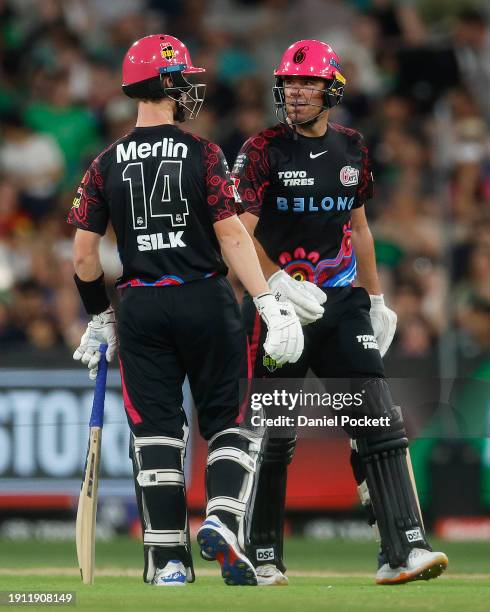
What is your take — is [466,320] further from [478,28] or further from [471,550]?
[478,28]

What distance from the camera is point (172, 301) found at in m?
6.89

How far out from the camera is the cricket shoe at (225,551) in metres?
6.62

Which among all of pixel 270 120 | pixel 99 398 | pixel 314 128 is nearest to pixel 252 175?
pixel 314 128

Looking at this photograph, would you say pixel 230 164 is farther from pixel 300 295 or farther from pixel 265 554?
pixel 265 554

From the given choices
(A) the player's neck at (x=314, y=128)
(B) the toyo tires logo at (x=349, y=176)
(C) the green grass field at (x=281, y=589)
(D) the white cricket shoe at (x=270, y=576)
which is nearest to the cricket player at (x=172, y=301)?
(C) the green grass field at (x=281, y=589)

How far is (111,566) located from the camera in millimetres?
9266

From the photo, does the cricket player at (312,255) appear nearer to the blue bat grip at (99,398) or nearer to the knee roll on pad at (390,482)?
the knee roll on pad at (390,482)

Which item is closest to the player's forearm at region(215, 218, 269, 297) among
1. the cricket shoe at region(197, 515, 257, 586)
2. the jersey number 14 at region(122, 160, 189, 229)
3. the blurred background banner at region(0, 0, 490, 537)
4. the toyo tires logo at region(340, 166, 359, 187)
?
the jersey number 14 at region(122, 160, 189, 229)

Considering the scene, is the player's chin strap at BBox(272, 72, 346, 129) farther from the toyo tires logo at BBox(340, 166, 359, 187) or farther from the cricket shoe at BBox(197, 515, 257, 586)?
the cricket shoe at BBox(197, 515, 257, 586)

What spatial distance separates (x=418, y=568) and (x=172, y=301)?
5.51ft

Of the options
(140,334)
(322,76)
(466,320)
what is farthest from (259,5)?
(140,334)

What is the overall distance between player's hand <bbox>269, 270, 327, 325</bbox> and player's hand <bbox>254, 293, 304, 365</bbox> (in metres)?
0.51

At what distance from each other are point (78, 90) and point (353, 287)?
7794mm

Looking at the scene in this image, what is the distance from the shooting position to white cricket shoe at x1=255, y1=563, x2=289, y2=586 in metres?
7.45
